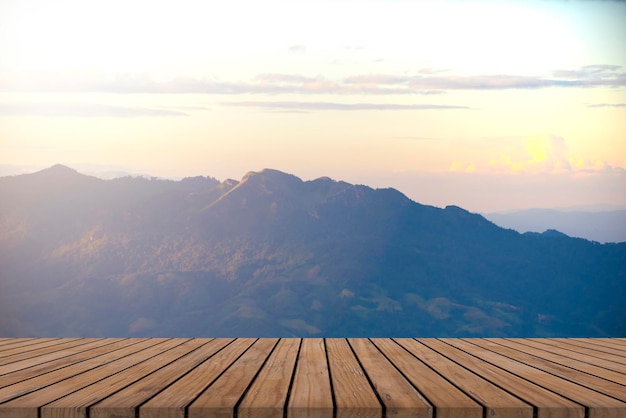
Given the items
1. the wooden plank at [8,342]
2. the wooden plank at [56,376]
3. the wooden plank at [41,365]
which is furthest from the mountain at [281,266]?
the wooden plank at [56,376]

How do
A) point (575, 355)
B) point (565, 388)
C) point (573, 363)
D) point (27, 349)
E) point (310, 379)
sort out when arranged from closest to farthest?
point (565, 388) < point (310, 379) < point (573, 363) < point (575, 355) < point (27, 349)

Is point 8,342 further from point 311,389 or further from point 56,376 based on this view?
point 311,389

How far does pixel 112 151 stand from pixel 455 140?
26.9 ft

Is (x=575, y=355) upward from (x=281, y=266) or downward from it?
upward

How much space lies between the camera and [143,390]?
229 cm

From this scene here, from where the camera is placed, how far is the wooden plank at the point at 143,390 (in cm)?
204

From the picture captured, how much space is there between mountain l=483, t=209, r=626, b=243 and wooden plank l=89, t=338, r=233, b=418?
1655 centimetres

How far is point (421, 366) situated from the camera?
287 cm

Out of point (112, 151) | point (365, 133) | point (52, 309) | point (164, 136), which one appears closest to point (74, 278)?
point (52, 309)

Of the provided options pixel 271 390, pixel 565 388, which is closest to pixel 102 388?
pixel 271 390

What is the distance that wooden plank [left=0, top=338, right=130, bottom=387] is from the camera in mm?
2602

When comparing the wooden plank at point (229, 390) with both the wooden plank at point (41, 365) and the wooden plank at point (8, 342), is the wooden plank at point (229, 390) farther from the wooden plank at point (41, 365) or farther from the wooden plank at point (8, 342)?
the wooden plank at point (8, 342)

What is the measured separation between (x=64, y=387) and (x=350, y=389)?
0.90 meters

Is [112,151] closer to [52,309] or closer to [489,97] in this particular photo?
[52,309]
